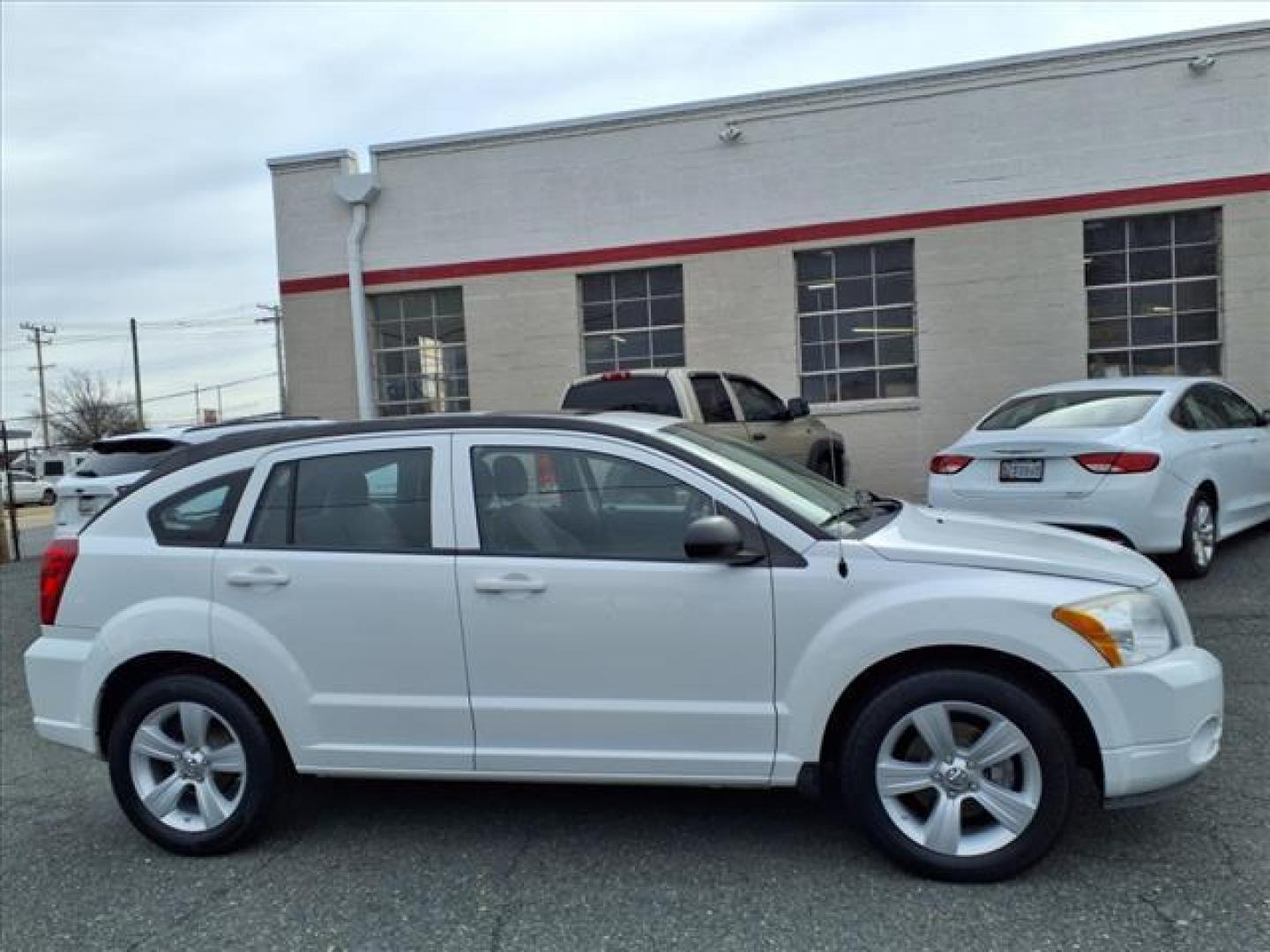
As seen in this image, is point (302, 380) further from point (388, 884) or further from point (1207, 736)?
point (1207, 736)

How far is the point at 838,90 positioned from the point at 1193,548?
7.42 meters

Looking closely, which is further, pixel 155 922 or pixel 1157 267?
pixel 1157 267

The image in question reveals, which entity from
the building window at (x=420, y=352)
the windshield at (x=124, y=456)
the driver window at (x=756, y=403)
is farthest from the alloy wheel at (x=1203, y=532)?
the building window at (x=420, y=352)

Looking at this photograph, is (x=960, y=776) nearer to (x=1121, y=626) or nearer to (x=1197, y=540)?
(x=1121, y=626)

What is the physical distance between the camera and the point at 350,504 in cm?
388

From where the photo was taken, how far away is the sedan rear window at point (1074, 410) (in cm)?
730

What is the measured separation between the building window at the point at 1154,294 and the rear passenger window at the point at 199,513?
34.7 ft

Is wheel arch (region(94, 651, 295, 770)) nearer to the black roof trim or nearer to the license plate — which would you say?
the black roof trim

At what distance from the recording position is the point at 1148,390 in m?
7.55

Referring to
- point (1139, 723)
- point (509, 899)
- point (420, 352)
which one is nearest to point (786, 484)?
point (1139, 723)

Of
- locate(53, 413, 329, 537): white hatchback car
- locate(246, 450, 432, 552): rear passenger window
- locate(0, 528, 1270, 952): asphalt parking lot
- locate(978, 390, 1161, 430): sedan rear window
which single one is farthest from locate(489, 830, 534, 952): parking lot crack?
locate(53, 413, 329, 537): white hatchback car

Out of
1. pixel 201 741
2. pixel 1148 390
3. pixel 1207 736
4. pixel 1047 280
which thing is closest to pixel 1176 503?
pixel 1148 390

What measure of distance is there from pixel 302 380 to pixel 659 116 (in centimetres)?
624

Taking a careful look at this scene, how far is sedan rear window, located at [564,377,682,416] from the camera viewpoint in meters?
8.59
